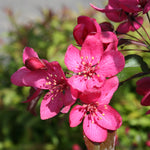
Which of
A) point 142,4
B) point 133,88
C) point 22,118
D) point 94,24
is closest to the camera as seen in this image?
point 94,24

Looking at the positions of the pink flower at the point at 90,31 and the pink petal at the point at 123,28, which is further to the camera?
the pink petal at the point at 123,28

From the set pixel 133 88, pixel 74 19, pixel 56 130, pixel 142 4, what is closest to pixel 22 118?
pixel 56 130

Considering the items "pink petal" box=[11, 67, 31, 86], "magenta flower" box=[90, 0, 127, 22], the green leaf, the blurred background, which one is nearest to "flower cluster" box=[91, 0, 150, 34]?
"magenta flower" box=[90, 0, 127, 22]

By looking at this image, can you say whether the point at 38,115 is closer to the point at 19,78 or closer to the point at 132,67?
the point at 19,78

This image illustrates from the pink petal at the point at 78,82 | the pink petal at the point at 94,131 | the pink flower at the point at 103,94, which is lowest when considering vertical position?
the pink petal at the point at 94,131

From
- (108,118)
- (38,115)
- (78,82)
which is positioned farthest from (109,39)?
(38,115)

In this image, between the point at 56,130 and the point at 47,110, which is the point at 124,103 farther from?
the point at 47,110

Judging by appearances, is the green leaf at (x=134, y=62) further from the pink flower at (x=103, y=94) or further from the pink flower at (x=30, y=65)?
the pink flower at (x=30, y=65)

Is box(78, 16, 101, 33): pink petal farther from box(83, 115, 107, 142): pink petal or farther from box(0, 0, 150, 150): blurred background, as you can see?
box(0, 0, 150, 150): blurred background

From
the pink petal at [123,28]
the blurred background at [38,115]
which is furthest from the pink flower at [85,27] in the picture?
the blurred background at [38,115]
